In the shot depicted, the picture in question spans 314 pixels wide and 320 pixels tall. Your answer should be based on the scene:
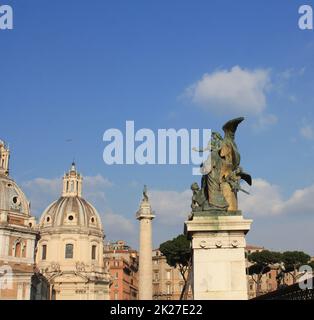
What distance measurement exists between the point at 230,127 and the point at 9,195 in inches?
2548

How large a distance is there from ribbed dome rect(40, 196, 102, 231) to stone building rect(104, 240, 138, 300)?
14.5 metres

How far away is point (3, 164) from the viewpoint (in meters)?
77.2

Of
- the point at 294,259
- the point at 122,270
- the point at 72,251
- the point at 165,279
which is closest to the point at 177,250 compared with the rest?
the point at 294,259

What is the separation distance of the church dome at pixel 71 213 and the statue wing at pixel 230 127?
8790 centimetres

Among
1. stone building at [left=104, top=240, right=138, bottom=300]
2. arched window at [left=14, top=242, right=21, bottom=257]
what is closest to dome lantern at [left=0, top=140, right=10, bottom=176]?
arched window at [left=14, top=242, right=21, bottom=257]

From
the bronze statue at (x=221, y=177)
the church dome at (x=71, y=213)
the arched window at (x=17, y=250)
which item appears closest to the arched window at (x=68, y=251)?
the church dome at (x=71, y=213)

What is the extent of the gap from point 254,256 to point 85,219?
3526 centimetres

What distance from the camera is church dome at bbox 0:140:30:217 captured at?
7306 cm

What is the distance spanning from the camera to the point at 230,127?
14.1 meters

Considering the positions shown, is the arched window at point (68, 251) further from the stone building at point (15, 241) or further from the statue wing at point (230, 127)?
the statue wing at point (230, 127)

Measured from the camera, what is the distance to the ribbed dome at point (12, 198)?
73000 mm

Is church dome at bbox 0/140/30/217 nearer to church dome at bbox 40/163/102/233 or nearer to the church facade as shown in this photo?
the church facade

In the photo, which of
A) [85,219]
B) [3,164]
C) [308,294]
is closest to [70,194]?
[85,219]
